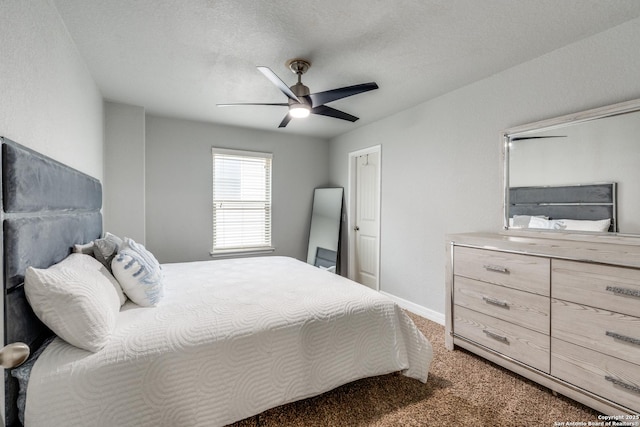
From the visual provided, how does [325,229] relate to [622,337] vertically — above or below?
above

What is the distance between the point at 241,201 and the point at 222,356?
10.4ft

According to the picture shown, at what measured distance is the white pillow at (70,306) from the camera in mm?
1149

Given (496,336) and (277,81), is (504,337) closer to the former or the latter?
(496,336)

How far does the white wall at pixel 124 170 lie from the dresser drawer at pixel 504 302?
357 centimetres

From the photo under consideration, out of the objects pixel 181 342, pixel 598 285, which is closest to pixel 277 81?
pixel 181 342

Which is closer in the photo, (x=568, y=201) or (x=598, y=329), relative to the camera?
(x=598, y=329)

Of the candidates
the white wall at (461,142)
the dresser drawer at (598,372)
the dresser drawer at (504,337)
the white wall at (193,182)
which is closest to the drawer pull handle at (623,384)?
the dresser drawer at (598,372)

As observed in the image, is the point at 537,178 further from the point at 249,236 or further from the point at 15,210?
the point at 249,236

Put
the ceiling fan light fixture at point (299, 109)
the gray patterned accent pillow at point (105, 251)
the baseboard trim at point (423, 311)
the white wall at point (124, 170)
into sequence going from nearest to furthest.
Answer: the gray patterned accent pillow at point (105, 251) → the ceiling fan light fixture at point (299, 109) → the baseboard trim at point (423, 311) → the white wall at point (124, 170)

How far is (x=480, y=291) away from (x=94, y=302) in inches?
97.6

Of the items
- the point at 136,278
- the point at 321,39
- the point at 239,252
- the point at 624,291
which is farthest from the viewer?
the point at 239,252

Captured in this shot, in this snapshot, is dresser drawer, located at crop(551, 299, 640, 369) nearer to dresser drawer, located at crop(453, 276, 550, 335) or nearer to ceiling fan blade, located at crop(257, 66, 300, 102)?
dresser drawer, located at crop(453, 276, 550, 335)

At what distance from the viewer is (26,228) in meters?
1.18

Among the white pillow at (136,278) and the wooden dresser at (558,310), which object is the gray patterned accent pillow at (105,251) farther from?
the wooden dresser at (558,310)
